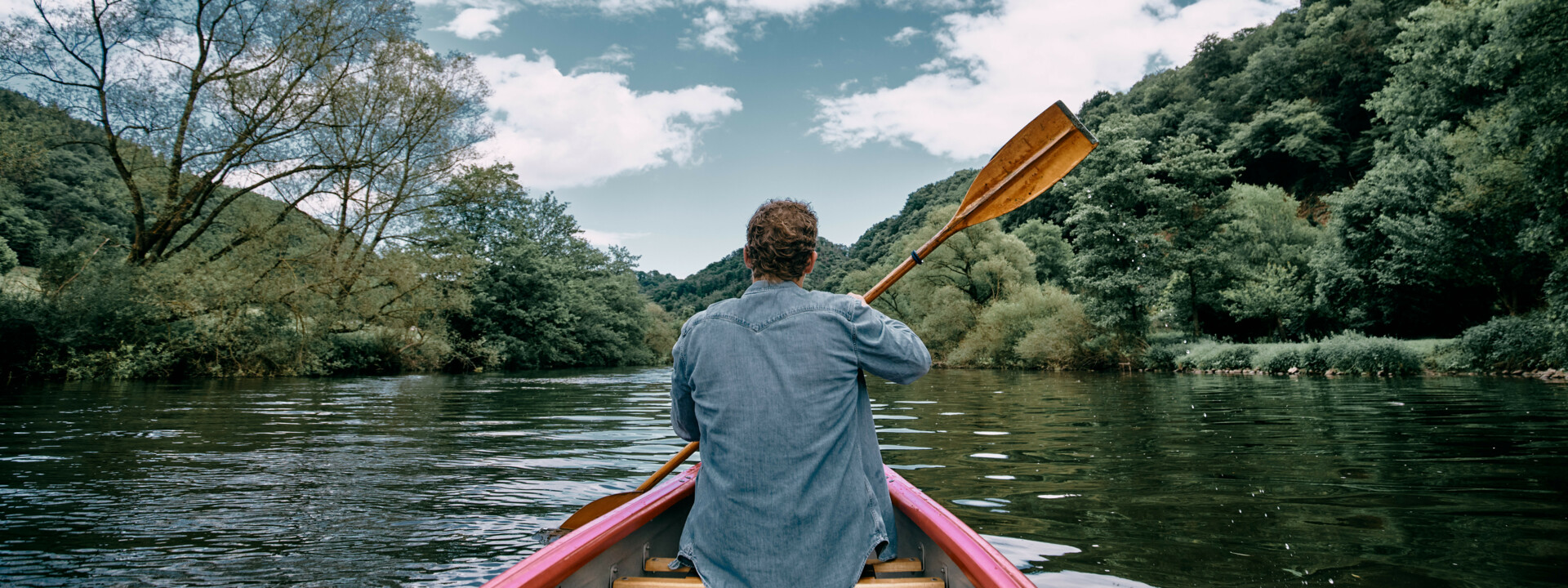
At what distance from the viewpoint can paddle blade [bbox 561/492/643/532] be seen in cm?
362

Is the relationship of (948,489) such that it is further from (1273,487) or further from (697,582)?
(697,582)

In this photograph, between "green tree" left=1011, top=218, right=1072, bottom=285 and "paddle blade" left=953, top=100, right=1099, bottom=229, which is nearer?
"paddle blade" left=953, top=100, right=1099, bottom=229

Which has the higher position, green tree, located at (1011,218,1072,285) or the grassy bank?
green tree, located at (1011,218,1072,285)

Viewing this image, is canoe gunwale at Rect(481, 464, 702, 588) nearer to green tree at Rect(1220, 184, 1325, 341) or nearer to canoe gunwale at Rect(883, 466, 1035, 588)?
canoe gunwale at Rect(883, 466, 1035, 588)

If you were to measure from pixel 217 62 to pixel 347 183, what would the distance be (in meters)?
3.98

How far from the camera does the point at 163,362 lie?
16797 mm

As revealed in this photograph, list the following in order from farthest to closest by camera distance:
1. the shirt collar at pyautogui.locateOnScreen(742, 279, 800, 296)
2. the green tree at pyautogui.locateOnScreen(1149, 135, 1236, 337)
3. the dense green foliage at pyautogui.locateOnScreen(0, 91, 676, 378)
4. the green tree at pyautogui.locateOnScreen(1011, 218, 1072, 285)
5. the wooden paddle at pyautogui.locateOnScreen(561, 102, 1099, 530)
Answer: the green tree at pyautogui.locateOnScreen(1011, 218, 1072, 285), the green tree at pyautogui.locateOnScreen(1149, 135, 1236, 337), the dense green foliage at pyautogui.locateOnScreen(0, 91, 676, 378), the wooden paddle at pyautogui.locateOnScreen(561, 102, 1099, 530), the shirt collar at pyautogui.locateOnScreen(742, 279, 800, 296)

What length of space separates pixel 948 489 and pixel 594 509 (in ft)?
7.14

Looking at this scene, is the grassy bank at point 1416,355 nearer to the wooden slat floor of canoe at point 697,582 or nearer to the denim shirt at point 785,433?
the wooden slat floor of canoe at point 697,582

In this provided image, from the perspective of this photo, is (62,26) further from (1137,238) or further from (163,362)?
(1137,238)

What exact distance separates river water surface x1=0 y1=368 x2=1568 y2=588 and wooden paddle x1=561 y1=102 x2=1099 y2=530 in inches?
26.9

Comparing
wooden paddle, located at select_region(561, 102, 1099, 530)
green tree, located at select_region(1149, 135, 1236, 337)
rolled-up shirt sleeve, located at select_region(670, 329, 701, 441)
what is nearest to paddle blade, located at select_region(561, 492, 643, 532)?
wooden paddle, located at select_region(561, 102, 1099, 530)

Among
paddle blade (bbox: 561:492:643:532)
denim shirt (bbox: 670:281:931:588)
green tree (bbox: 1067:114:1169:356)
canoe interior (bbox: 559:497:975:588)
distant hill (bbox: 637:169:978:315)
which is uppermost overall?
distant hill (bbox: 637:169:978:315)

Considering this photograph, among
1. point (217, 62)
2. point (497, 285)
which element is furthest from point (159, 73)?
point (497, 285)
